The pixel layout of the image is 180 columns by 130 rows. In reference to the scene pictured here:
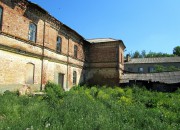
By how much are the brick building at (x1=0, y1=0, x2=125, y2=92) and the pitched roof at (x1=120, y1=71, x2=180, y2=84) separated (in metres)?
1.27

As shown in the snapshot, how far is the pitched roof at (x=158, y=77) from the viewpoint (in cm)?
2172

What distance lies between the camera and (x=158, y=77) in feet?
74.8

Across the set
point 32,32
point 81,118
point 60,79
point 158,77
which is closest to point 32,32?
point 32,32

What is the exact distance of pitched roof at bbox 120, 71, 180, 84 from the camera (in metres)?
21.7

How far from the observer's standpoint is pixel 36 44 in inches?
619

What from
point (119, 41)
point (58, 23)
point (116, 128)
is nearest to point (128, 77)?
point (119, 41)

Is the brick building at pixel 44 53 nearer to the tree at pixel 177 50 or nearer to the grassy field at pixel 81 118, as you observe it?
the grassy field at pixel 81 118

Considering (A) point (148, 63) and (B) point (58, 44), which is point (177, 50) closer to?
(A) point (148, 63)

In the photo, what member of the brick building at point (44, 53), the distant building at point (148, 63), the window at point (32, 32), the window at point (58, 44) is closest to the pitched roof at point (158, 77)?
the brick building at point (44, 53)

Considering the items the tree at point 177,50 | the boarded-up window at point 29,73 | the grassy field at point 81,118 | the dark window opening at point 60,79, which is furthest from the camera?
the tree at point 177,50

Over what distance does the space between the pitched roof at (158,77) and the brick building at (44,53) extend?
127cm

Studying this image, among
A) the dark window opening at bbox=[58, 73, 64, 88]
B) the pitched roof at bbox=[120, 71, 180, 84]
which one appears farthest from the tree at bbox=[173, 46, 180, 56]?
the dark window opening at bbox=[58, 73, 64, 88]

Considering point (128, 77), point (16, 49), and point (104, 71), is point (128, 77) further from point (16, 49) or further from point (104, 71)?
point (16, 49)

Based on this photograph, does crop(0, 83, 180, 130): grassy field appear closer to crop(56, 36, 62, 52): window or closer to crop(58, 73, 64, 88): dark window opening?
A: crop(58, 73, 64, 88): dark window opening
